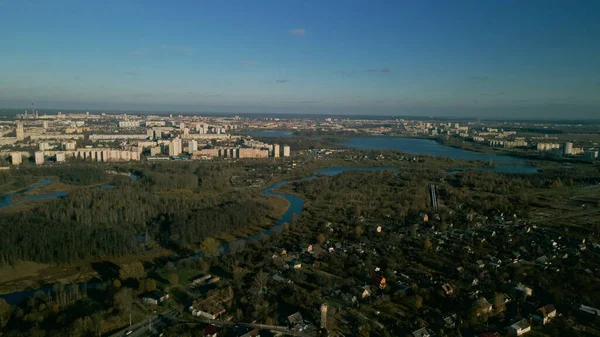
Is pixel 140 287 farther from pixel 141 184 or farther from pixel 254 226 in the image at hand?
pixel 141 184

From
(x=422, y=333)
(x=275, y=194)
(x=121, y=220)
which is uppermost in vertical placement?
(x=121, y=220)

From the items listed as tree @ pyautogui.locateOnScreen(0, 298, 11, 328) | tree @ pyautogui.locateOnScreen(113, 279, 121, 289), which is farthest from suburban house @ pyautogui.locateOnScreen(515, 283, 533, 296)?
tree @ pyautogui.locateOnScreen(0, 298, 11, 328)

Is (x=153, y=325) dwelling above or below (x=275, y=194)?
below

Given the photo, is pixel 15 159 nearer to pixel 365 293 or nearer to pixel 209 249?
pixel 209 249

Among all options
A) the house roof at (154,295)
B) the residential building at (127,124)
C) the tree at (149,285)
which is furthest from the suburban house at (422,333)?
the residential building at (127,124)

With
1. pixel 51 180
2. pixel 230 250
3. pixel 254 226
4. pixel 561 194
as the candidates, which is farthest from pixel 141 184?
pixel 561 194

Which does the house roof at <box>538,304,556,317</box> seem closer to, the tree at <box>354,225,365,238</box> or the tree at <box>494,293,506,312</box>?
the tree at <box>494,293,506,312</box>

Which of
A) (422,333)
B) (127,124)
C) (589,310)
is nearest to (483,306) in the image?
(422,333)
